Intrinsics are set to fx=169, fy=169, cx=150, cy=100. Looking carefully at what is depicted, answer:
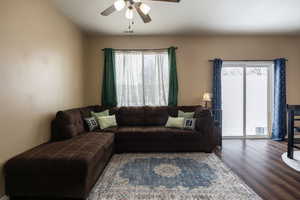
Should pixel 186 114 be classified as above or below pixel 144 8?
below

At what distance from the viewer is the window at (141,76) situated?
183 inches

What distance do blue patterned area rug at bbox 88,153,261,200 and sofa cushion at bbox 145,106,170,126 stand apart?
3.60ft

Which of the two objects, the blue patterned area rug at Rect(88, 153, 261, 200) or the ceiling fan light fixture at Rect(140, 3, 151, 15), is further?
the ceiling fan light fixture at Rect(140, 3, 151, 15)

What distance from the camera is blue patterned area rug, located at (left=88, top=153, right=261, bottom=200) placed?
82.8 inches

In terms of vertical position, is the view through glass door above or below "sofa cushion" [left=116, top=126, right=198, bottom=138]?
above

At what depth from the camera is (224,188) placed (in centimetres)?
225

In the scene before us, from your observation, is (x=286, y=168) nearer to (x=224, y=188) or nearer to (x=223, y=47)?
(x=224, y=188)

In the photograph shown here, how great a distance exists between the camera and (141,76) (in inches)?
183

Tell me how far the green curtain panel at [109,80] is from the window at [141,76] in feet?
0.39

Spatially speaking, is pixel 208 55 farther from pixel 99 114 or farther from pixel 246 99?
pixel 99 114

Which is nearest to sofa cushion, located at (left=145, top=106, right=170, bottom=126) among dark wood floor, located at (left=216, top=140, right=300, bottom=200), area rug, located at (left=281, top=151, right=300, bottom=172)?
dark wood floor, located at (left=216, top=140, right=300, bottom=200)

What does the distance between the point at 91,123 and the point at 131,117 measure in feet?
3.30

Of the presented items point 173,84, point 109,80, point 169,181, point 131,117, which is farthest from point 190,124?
point 109,80

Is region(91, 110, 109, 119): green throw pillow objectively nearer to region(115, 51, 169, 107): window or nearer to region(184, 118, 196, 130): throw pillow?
Result: region(115, 51, 169, 107): window
